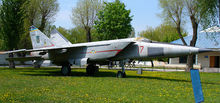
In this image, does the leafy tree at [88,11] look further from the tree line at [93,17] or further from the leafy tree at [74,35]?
the leafy tree at [74,35]

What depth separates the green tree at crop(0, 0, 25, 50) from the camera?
24375mm

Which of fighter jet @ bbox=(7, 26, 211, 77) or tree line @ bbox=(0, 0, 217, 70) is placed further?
tree line @ bbox=(0, 0, 217, 70)

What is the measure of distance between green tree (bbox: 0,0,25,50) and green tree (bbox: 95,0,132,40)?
36.8 feet

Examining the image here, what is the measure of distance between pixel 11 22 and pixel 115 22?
13.4 meters

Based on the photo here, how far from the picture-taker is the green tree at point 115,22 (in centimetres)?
3006

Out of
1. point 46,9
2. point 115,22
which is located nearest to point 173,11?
point 115,22

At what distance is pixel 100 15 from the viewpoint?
3250 centimetres

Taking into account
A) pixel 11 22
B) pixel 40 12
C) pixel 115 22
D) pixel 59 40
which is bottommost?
pixel 59 40

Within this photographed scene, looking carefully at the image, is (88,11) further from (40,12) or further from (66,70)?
(66,70)

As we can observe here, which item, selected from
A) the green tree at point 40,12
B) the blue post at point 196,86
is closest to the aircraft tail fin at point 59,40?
the green tree at point 40,12

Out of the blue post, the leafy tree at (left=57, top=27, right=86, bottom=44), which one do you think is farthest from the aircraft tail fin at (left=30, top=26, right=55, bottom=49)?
the leafy tree at (left=57, top=27, right=86, bottom=44)

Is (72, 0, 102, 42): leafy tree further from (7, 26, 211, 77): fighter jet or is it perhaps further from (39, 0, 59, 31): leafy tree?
(7, 26, 211, 77): fighter jet

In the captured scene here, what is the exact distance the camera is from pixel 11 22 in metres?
24.5

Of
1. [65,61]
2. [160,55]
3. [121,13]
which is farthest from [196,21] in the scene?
[65,61]
